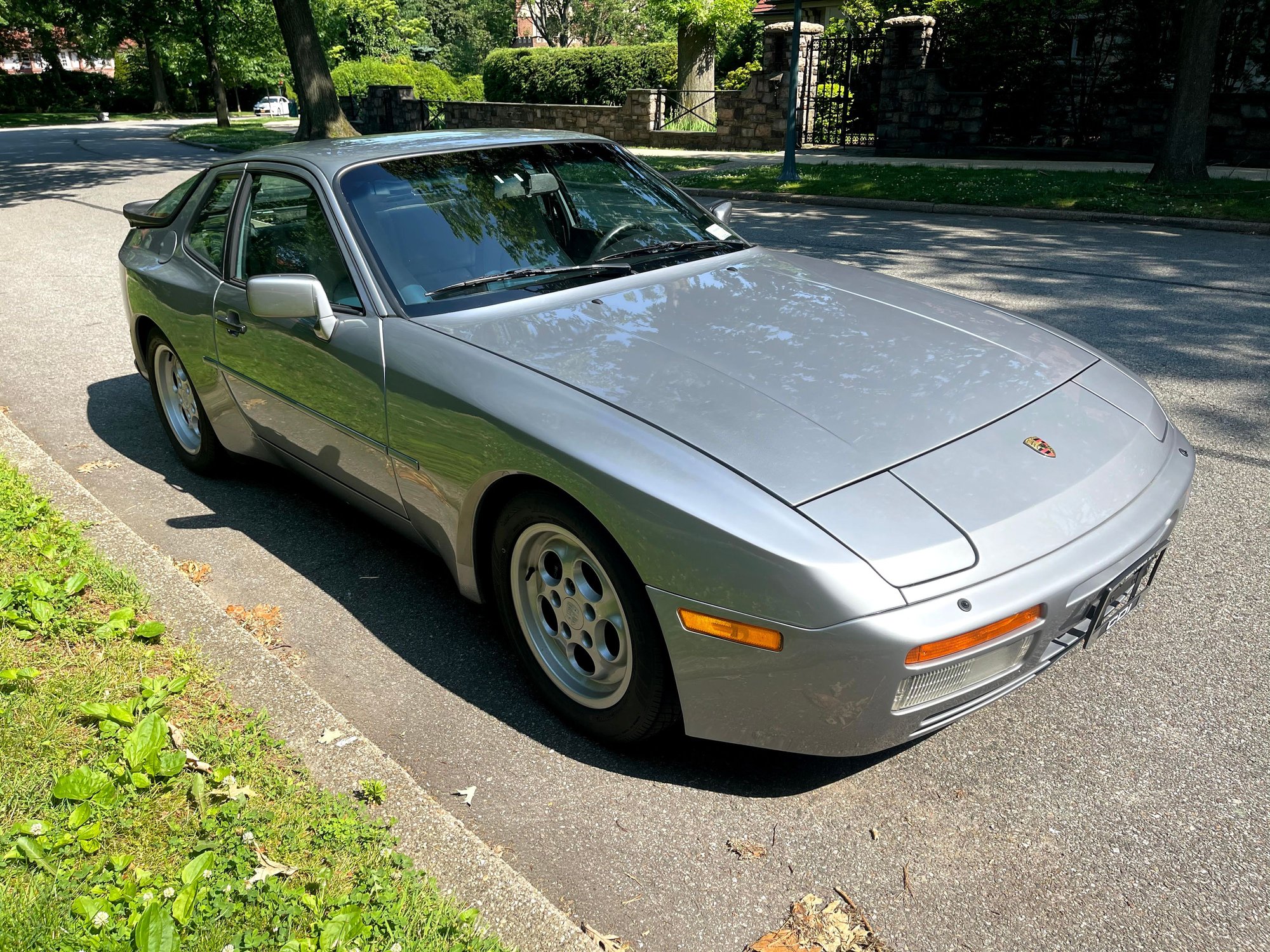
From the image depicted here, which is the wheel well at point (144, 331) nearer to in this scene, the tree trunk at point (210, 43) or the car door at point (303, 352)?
the car door at point (303, 352)

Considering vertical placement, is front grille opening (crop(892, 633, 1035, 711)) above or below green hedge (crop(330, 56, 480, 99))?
below

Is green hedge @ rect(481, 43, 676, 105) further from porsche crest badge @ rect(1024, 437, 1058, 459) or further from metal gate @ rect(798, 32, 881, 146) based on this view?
porsche crest badge @ rect(1024, 437, 1058, 459)

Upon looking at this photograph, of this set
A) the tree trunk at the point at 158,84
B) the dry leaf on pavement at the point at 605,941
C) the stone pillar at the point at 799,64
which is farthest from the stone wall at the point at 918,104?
the tree trunk at the point at 158,84

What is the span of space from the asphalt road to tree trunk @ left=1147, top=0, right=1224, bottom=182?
945 centimetres

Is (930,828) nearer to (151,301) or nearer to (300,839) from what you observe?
(300,839)

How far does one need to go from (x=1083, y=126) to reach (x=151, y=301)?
17.0 metres

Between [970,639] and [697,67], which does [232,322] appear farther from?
[697,67]

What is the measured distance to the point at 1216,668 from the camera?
321cm

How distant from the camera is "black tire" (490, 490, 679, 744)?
8.50 feet

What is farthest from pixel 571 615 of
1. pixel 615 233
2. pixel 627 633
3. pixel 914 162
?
pixel 914 162

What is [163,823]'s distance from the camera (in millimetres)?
2512

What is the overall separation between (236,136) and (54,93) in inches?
1142

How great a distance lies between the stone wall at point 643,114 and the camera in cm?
2030

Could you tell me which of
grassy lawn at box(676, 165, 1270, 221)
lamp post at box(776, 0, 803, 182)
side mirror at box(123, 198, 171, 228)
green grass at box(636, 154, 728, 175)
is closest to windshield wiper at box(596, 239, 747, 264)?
side mirror at box(123, 198, 171, 228)
